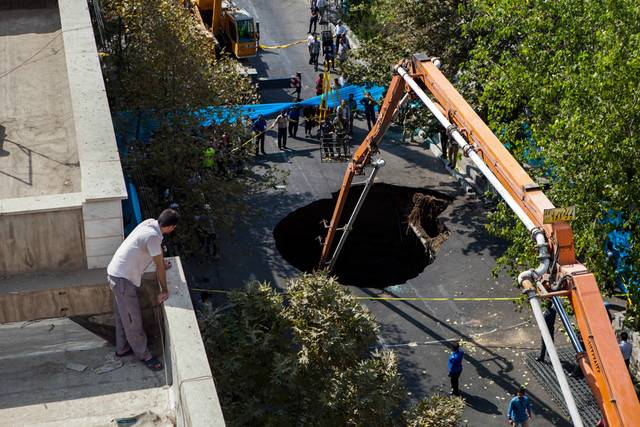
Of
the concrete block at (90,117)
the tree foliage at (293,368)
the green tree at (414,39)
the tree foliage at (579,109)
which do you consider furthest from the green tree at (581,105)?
the concrete block at (90,117)

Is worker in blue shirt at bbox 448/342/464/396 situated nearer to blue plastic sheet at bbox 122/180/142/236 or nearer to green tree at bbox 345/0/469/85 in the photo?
blue plastic sheet at bbox 122/180/142/236

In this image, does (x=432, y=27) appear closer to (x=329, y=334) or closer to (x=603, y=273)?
(x=603, y=273)

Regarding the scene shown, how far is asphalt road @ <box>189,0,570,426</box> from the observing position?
20438 millimetres

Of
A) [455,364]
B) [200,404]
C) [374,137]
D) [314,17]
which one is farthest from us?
[314,17]

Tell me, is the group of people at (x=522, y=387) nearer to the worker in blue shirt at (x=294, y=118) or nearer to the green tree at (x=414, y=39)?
the green tree at (x=414, y=39)

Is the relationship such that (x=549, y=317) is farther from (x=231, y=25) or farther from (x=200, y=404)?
(x=231, y=25)

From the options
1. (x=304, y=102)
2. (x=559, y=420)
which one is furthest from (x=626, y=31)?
(x=304, y=102)

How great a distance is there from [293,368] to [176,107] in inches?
467

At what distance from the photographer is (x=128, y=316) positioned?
31.1 feet

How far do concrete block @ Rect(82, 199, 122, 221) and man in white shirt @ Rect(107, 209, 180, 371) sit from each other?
539 mm

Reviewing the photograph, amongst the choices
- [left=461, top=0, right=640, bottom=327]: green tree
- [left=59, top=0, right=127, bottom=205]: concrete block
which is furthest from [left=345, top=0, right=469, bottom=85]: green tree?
[left=59, top=0, right=127, bottom=205]: concrete block

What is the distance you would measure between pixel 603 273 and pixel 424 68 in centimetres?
Result: 537

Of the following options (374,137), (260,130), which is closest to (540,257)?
(374,137)

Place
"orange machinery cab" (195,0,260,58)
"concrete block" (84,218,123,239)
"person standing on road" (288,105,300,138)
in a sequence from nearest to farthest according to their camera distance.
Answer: "concrete block" (84,218,123,239) → "person standing on road" (288,105,300,138) → "orange machinery cab" (195,0,260,58)
